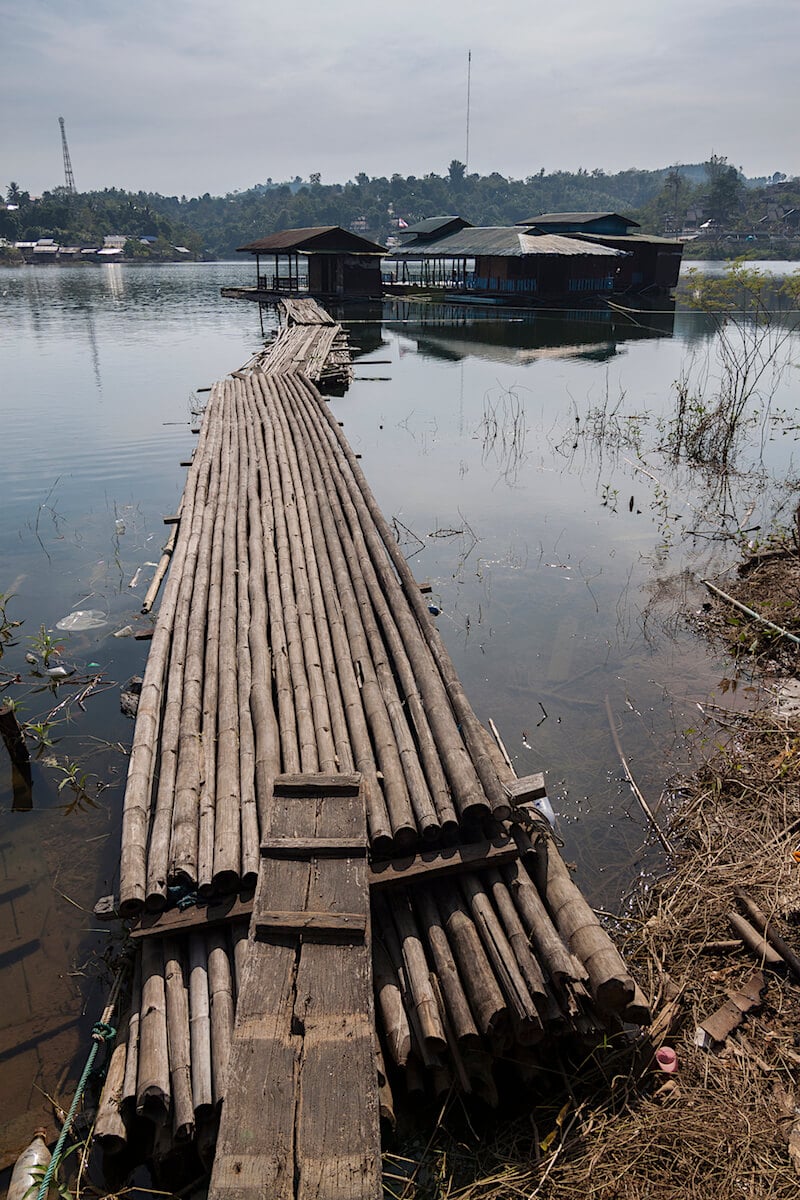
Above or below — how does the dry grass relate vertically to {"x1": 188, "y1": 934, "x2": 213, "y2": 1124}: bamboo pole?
below

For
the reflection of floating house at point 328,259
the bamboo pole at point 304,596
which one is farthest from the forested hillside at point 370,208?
the bamboo pole at point 304,596

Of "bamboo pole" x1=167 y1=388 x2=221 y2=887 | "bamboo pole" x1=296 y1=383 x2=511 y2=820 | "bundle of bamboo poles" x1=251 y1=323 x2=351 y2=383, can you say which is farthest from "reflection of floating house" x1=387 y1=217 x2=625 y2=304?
"bamboo pole" x1=167 y1=388 x2=221 y2=887

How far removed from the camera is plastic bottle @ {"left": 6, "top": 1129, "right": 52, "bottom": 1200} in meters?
3.48

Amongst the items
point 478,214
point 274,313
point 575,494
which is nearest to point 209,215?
point 478,214

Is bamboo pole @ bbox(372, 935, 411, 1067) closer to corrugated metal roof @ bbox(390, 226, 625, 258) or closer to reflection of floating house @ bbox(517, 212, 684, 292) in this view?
corrugated metal roof @ bbox(390, 226, 625, 258)

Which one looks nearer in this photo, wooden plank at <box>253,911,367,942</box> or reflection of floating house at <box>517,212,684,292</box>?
wooden plank at <box>253,911,367,942</box>

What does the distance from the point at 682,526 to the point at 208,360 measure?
18.9 metres

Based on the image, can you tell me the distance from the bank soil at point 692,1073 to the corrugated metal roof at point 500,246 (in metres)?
35.3

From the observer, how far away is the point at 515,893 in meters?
4.04

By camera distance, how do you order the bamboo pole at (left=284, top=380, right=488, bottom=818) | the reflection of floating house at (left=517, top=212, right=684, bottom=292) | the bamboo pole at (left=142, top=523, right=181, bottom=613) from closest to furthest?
the bamboo pole at (left=284, top=380, right=488, bottom=818), the bamboo pole at (left=142, top=523, right=181, bottom=613), the reflection of floating house at (left=517, top=212, right=684, bottom=292)

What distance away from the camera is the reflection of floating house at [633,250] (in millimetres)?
43250

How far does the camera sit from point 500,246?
3816cm

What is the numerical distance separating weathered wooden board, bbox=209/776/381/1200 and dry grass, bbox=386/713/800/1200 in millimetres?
1475

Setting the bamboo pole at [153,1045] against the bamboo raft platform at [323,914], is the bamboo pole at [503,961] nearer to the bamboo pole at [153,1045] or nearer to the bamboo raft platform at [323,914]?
the bamboo raft platform at [323,914]
